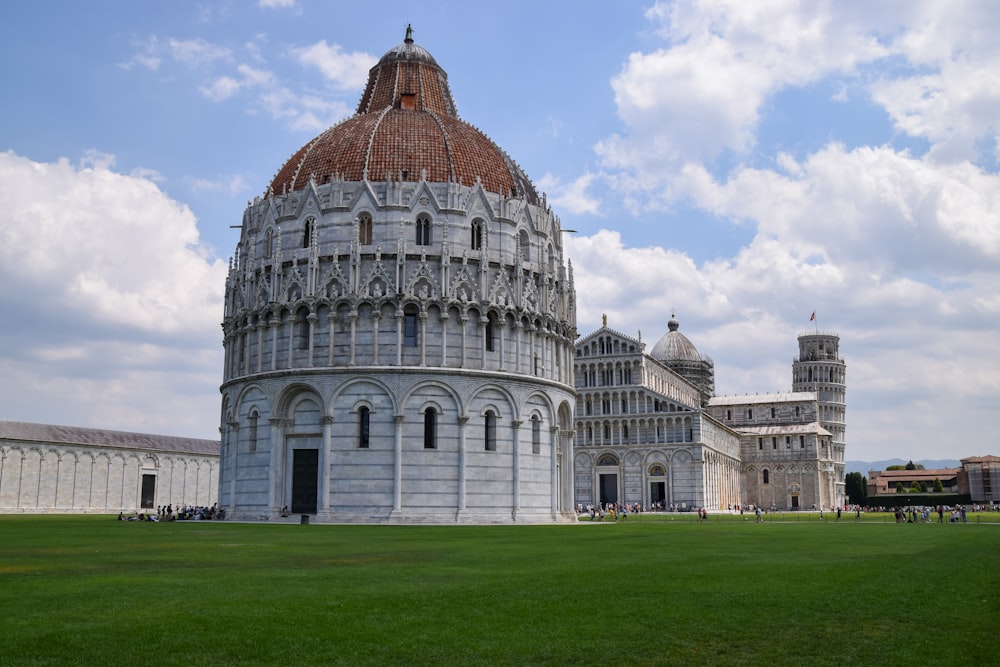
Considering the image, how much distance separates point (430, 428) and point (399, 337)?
17.8 ft

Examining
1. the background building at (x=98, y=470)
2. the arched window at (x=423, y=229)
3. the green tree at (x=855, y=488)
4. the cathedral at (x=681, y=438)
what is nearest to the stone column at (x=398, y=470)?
the arched window at (x=423, y=229)

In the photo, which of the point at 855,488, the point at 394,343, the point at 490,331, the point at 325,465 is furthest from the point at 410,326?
the point at 855,488

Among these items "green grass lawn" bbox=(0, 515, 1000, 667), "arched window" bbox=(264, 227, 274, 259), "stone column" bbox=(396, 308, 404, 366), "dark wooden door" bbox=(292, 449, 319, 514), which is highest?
"arched window" bbox=(264, 227, 274, 259)

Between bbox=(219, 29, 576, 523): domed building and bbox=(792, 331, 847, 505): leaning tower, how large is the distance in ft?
391

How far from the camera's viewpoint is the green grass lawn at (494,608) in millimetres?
11117

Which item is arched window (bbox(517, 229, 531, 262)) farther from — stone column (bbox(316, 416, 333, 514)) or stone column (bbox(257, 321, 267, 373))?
stone column (bbox(257, 321, 267, 373))

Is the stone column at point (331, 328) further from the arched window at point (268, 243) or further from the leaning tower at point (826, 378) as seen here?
the leaning tower at point (826, 378)

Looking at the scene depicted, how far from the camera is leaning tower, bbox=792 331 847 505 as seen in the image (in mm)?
167750

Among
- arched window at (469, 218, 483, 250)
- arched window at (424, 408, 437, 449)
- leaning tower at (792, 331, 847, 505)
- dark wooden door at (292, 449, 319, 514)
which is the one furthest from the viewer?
leaning tower at (792, 331, 847, 505)

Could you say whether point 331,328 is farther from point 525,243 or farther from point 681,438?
point 681,438

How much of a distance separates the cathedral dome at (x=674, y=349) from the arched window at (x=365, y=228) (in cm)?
9551

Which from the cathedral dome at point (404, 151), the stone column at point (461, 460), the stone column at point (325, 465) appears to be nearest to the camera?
the stone column at point (325, 465)

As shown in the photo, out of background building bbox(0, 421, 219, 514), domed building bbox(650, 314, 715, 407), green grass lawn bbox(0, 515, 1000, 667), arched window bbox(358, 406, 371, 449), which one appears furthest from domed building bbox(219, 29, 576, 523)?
domed building bbox(650, 314, 715, 407)

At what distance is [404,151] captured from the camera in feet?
193
